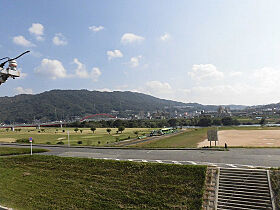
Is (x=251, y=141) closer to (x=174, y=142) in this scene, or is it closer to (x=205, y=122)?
(x=174, y=142)

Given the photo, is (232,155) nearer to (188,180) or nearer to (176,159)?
(176,159)

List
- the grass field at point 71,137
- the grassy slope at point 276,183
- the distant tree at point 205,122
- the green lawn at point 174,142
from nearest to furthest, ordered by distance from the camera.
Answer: the grassy slope at point 276,183, the green lawn at point 174,142, the grass field at point 71,137, the distant tree at point 205,122

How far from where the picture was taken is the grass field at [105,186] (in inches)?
520

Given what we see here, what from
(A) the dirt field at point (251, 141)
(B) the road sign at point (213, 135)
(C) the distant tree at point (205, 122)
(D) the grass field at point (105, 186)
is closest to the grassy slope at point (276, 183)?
(D) the grass field at point (105, 186)

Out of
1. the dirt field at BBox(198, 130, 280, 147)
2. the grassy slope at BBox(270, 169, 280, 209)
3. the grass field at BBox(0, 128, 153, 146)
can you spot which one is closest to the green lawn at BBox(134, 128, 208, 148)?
the dirt field at BBox(198, 130, 280, 147)

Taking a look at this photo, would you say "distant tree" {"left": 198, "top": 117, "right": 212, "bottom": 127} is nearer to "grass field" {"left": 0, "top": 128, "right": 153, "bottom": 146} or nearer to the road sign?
"grass field" {"left": 0, "top": 128, "right": 153, "bottom": 146}

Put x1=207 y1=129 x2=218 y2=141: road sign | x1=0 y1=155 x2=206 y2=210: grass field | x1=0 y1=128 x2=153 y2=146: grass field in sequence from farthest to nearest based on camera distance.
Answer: x1=0 y1=128 x2=153 y2=146: grass field
x1=207 y1=129 x2=218 y2=141: road sign
x1=0 y1=155 x2=206 y2=210: grass field

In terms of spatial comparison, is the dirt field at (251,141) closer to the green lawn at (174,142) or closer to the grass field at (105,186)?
the green lawn at (174,142)

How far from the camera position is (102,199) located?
1398 centimetres

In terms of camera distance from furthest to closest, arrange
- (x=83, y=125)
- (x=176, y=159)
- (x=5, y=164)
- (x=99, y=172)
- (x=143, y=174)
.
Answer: (x=83, y=125)
(x=5, y=164)
(x=176, y=159)
(x=99, y=172)
(x=143, y=174)

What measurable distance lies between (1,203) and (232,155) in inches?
811

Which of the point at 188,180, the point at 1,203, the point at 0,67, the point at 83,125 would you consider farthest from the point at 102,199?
the point at 83,125

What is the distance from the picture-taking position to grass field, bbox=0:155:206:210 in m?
13.2

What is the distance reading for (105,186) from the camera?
50.5ft
